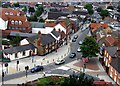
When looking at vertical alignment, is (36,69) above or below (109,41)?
below

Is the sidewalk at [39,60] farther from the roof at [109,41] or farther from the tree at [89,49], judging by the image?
the roof at [109,41]

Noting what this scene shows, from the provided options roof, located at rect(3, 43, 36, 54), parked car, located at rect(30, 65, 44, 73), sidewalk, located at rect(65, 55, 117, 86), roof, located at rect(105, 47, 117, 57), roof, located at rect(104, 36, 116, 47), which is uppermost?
roof, located at rect(105, 47, 117, 57)

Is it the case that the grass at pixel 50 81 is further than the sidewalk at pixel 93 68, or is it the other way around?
the sidewalk at pixel 93 68

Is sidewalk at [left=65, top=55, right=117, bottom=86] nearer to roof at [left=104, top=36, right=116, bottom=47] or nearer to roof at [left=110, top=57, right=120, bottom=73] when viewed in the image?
roof at [left=110, top=57, right=120, bottom=73]

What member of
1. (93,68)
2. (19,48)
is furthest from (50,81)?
(19,48)

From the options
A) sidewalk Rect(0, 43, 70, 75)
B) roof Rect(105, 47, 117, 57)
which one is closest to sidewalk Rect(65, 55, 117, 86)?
roof Rect(105, 47, 117, 57)

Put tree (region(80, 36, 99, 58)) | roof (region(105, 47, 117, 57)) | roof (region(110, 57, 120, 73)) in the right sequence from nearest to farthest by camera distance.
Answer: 1. roof (region(110, 57, 120, 73))
2. roof (region(105, 47, 117, 57))
3. tree (region(80, 36, 99, 58))

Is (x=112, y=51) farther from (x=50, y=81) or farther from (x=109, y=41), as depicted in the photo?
(x=50, y=81)

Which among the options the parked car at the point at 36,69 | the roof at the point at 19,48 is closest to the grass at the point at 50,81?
the parked car at the point at 36,69

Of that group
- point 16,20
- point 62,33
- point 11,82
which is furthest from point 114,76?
point 16,20

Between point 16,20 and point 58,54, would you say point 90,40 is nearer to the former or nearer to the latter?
point 58,54

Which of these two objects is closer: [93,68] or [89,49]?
[93,68]
